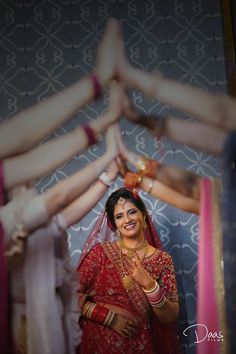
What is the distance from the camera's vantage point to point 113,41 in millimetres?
1868

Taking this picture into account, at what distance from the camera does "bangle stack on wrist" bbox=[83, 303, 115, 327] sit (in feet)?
5.29

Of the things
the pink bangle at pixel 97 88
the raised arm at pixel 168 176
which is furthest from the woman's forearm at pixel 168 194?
the pink bangle at pixel 97 88

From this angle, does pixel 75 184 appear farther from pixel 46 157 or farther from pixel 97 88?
pixel 97 88


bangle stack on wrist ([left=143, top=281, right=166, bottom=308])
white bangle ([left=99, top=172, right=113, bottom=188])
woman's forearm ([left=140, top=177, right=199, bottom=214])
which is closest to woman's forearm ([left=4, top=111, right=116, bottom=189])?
white bangle ([left=99, top=172, right=113, bottom=188])

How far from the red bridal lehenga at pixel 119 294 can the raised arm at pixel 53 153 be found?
26cm

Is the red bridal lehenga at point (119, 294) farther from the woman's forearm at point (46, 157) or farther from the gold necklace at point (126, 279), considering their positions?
the woman's forearm at point (46, 157)

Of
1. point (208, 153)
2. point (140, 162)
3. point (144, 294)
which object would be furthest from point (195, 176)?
point (144, 294)

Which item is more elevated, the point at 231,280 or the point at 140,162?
the point at 140,162

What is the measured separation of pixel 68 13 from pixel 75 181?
72cm

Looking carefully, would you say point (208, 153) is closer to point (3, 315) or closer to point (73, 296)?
point (73, 296)

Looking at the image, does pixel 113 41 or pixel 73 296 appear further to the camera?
pixel 113 41

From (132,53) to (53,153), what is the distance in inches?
20.4

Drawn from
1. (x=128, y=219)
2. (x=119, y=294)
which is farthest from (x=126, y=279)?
(x=128, y=219)

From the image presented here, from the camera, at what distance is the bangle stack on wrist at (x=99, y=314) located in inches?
63.5
